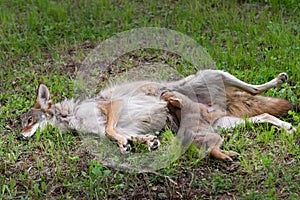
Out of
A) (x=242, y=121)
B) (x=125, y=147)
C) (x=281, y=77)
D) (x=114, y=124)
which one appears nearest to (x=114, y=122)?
(x=114, y=124)

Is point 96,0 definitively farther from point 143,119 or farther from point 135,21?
point 143,119

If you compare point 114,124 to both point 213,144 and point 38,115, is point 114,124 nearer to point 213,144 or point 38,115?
point 38,115

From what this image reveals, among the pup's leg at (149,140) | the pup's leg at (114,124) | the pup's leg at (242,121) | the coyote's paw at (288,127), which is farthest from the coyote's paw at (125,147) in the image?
the coyote's paw at (288,127)

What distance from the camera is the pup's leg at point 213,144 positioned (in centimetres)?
562

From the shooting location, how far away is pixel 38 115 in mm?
6836

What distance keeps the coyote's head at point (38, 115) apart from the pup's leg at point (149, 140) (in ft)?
4.51

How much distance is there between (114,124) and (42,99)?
4.01ft

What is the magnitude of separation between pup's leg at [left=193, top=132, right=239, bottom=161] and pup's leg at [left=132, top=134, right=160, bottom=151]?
43cm

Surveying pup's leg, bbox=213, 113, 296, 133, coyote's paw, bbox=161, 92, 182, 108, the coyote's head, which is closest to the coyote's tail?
pup's leg, bbox=213, 113, 296, 133

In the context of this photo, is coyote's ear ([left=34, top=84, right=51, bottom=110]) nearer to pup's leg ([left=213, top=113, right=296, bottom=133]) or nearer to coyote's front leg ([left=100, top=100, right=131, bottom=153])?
coyote's front leg ([left=100, top=100, right=131, bottom=153])

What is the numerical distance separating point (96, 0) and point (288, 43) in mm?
4438

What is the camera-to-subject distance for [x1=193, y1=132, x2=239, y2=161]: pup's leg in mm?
5618

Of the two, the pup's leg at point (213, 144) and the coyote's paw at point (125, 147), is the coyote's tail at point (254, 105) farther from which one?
the coyote's paw at point (125, 147)

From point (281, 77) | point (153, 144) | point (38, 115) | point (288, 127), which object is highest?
point (281, 77)
